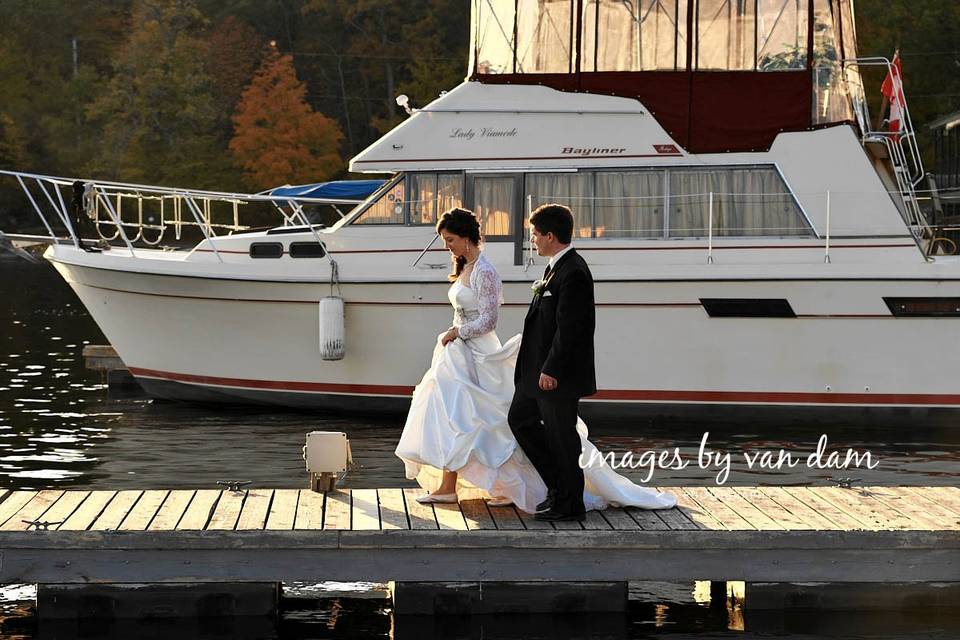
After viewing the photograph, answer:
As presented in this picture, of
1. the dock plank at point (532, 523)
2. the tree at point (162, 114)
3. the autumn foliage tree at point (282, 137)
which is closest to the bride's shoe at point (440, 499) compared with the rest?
the dock plank at point (532, 523)

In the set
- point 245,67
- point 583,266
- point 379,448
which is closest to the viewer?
point 583,266

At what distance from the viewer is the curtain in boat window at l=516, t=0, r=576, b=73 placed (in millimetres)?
16516

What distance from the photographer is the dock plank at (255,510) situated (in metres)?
8.84

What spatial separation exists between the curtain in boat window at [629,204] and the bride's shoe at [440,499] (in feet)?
23.0

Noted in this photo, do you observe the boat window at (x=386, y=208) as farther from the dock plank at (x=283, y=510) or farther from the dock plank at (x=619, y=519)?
the dock plank at (x=619, y=519)

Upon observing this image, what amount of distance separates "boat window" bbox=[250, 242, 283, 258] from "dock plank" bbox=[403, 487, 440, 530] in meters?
6.92

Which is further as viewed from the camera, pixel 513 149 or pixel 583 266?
pixel 513 149

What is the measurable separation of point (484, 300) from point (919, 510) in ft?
9.49

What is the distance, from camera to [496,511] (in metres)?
9.29

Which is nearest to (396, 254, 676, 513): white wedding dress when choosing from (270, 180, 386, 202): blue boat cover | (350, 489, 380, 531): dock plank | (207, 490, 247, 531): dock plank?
(350, 489, 380, 531): dock plank

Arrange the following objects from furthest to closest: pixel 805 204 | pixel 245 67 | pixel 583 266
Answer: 1. pixel 245 67
2. pixel 805 204
3. pixel 583 266

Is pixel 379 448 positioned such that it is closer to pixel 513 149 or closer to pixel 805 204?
pixel 513 149

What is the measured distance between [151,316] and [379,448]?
139 inches

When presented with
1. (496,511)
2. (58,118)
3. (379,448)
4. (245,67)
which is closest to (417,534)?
(496,511)
